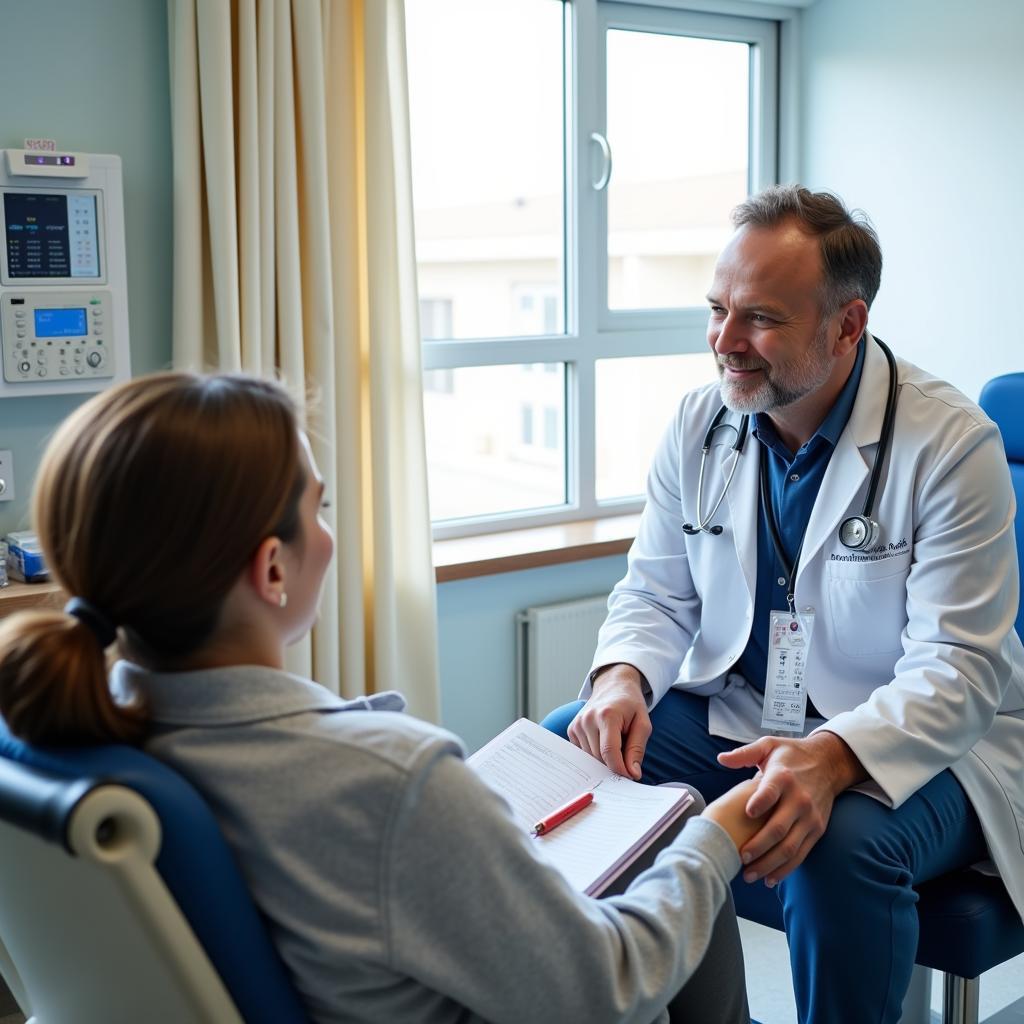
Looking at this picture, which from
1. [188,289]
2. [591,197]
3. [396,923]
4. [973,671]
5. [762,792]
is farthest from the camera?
[591,197]

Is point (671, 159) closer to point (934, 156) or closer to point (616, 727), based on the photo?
point (934, 156)

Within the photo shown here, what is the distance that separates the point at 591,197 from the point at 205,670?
257 cm

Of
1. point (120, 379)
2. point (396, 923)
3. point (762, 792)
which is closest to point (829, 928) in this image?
point (762, 792)

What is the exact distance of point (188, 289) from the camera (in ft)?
8.15

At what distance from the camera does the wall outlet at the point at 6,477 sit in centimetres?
247

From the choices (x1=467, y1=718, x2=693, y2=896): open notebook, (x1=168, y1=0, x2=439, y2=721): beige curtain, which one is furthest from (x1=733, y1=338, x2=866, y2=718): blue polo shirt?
(x1=168, y1=0, x2=439, y2=721): beige curtain

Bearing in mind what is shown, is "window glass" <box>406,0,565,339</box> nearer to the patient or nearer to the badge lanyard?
the badge lanyard

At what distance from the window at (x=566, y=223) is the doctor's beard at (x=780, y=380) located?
3.61 feet

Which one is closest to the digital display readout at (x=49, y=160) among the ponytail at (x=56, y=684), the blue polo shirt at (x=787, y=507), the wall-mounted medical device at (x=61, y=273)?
the wall-mounted medical device at (x=61, y=273)

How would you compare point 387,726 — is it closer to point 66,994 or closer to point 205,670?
point 205,670

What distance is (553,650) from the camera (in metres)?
3.18

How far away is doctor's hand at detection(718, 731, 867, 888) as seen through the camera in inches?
59.1

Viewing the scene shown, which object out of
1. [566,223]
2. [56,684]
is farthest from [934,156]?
[56,684]

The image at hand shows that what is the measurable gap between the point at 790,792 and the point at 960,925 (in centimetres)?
33
